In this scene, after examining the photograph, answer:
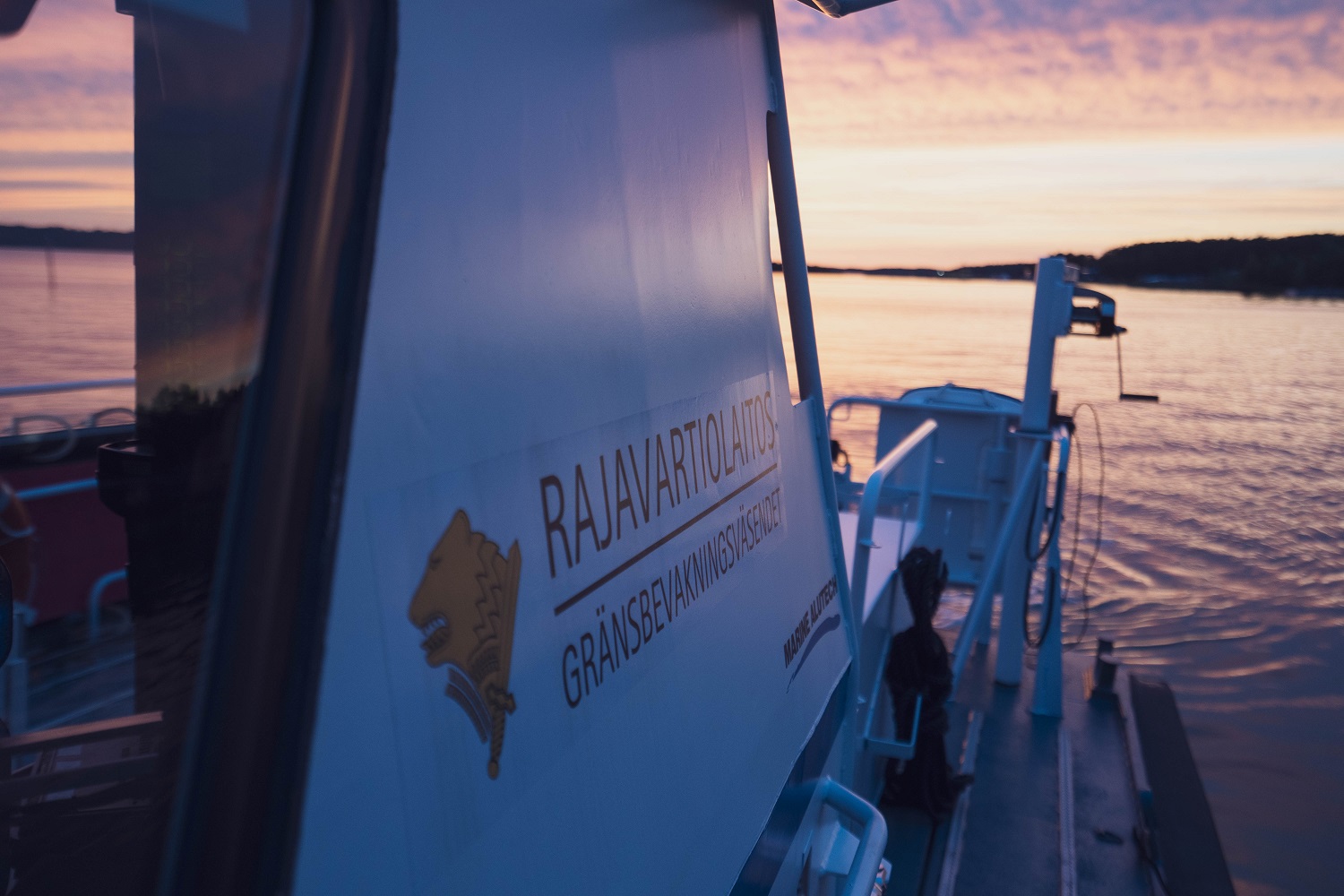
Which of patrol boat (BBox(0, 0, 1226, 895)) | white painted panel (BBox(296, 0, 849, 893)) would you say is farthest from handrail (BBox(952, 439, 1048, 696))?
white painted panel (BBox(296, 0, 849, 893))

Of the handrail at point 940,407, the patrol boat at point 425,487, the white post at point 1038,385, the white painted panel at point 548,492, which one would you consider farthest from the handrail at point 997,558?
the white painted panel at point 548,492

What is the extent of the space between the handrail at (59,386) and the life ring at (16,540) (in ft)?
0.96

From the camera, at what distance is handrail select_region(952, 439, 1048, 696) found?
464cm

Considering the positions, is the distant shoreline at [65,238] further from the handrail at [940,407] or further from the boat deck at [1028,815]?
the handrail at [940,407]

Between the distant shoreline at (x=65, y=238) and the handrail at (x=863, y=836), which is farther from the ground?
the distant shoreline at (x=65, y=238)

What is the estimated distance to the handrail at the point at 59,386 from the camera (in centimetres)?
110

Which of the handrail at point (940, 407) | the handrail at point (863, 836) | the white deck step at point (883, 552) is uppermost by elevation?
the handrail at point (940, 407)

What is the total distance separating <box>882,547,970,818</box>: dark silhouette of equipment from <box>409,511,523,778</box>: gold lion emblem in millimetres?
3424

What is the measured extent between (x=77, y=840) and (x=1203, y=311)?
8637cm

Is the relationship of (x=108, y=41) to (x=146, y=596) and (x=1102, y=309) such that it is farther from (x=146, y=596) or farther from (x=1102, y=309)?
(x=1102, y=309)

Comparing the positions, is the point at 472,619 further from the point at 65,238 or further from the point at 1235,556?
the point at 1235,556

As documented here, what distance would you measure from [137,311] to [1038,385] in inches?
198

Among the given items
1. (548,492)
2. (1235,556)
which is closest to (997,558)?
(548,492)

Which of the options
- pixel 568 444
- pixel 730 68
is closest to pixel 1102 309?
pixel 730 68
